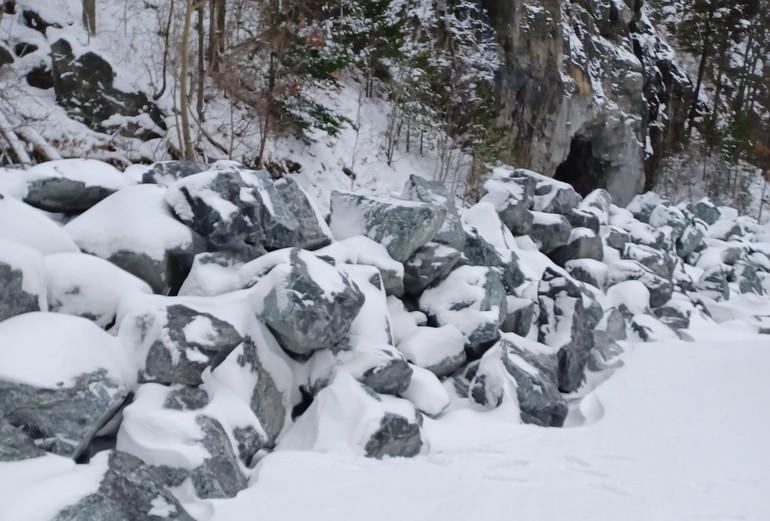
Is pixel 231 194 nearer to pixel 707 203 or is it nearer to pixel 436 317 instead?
pixel 436 317

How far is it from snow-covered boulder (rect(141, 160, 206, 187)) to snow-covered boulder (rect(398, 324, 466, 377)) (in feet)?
7.33

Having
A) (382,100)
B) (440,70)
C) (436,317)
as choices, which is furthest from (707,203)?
(436,317)

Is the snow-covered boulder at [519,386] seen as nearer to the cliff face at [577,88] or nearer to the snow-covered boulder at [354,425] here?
the snow-covered boulder at [354,425]

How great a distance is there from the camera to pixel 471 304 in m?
5.03

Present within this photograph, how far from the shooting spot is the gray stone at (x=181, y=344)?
3.15 meters

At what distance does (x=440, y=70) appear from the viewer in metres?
12.9

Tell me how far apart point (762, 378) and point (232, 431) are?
15.8 ft

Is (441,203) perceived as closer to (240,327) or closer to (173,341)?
(240,327)

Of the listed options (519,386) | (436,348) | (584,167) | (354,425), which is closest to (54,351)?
(354,425)

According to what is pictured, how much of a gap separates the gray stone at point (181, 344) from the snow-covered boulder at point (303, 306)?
1.17ft

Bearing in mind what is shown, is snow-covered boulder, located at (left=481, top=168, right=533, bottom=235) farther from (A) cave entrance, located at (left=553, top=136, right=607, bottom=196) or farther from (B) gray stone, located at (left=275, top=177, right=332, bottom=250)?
(A) cave entrance, located at (left=553, top=136, right=607, bottom=196)

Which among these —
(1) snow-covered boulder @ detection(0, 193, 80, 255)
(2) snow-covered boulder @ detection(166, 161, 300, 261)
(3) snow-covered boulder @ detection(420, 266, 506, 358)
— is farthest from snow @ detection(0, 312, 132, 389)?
(3) snow-covered boulder @ detection(420, 266, 506, 358)

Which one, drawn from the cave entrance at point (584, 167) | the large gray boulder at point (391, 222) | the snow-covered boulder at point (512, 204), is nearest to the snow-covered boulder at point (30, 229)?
the large gray boulder at point (391, 222)

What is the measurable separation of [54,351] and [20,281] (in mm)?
462
